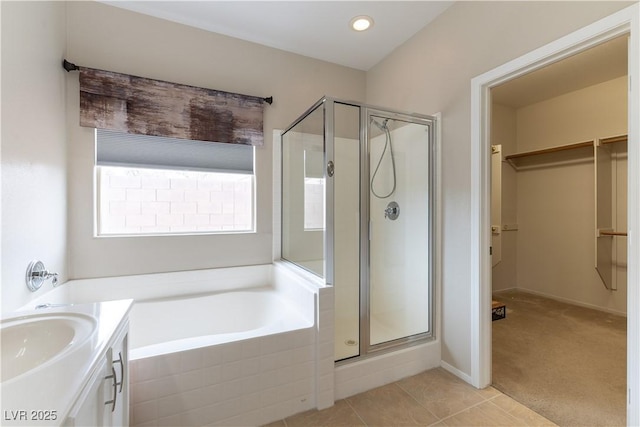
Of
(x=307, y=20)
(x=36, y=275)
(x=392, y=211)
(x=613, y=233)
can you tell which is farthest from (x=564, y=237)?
(x=36, y=275)

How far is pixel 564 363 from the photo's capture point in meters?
2.22

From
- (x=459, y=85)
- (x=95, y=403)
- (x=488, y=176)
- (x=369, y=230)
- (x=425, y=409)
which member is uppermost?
(x=459, y=85)

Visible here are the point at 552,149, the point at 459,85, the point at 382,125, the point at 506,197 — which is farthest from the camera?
the point at 506,197

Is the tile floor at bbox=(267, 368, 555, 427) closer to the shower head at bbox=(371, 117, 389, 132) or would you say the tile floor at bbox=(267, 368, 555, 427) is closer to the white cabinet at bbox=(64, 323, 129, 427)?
the white cabinet at bbox=(64, 323, 129, 427)

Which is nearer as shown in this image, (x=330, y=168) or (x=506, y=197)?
(x=330, y=168)

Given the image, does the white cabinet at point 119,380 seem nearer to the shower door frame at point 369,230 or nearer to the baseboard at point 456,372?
the shower door frame at point 369,230

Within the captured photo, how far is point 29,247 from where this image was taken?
5.11 feet

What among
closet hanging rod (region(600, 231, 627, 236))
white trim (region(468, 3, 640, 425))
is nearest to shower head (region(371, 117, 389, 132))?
white trim (region(468, 3, 640, 425))

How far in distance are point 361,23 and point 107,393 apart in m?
2.80

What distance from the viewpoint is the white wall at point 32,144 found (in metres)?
1.38

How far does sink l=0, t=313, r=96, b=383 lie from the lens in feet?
3.07

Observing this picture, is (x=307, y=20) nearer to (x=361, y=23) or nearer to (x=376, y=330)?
(x=361, y=23)

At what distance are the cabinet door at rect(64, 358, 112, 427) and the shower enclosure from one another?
1203mm

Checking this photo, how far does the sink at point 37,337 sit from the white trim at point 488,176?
6.97ft
